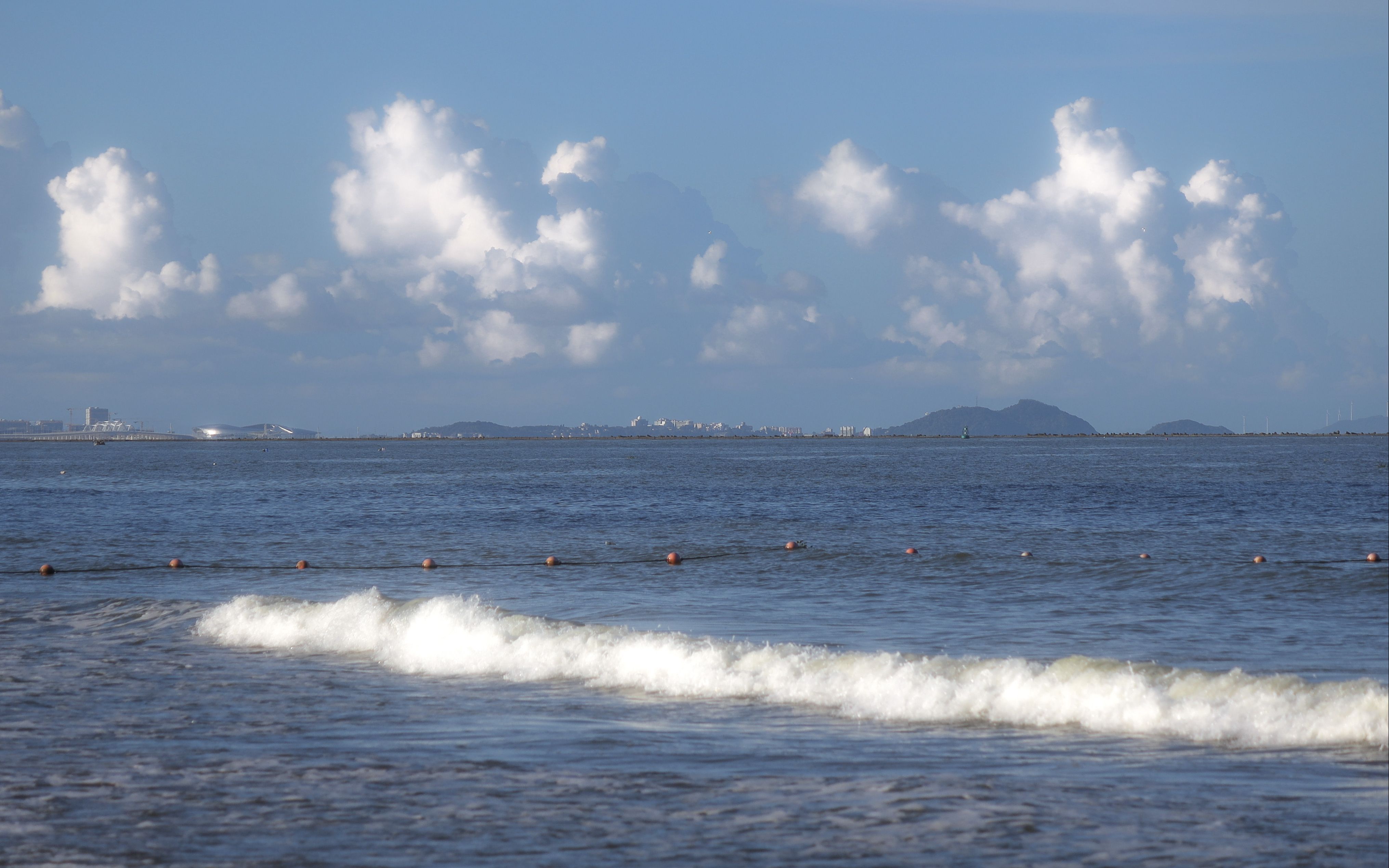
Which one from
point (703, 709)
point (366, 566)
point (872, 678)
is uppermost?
point (872, 678)

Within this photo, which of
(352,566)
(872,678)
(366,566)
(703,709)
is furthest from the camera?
(366,566)

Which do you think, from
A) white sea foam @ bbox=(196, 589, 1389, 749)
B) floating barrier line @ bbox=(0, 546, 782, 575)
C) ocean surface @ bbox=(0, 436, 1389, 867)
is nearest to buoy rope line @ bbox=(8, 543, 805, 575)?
floating barrier line @ bbox=(0, 546, 782, 575)

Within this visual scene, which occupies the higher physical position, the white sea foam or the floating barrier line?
the white sea foam

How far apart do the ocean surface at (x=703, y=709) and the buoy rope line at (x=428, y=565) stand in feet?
1.15

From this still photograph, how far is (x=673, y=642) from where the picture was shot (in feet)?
70.4

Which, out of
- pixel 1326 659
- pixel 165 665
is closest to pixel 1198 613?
pixel 1326 659

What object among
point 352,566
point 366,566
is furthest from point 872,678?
point 352,566

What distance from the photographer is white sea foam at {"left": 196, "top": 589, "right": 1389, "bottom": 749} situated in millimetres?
15906

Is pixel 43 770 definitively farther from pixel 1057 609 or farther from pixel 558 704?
pixel 1057 609

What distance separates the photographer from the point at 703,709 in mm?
18125

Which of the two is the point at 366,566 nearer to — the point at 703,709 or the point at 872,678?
the point at 703,709

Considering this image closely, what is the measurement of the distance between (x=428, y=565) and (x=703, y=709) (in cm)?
2606

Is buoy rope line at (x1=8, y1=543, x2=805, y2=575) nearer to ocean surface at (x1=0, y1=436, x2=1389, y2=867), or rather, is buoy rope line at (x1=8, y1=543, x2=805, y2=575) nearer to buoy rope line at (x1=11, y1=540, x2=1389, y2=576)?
buoy rope line at (x1=11, y1=540, x2=1389, y2=576)

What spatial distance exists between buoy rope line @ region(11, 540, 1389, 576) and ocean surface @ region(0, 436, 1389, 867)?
0.35 metres
